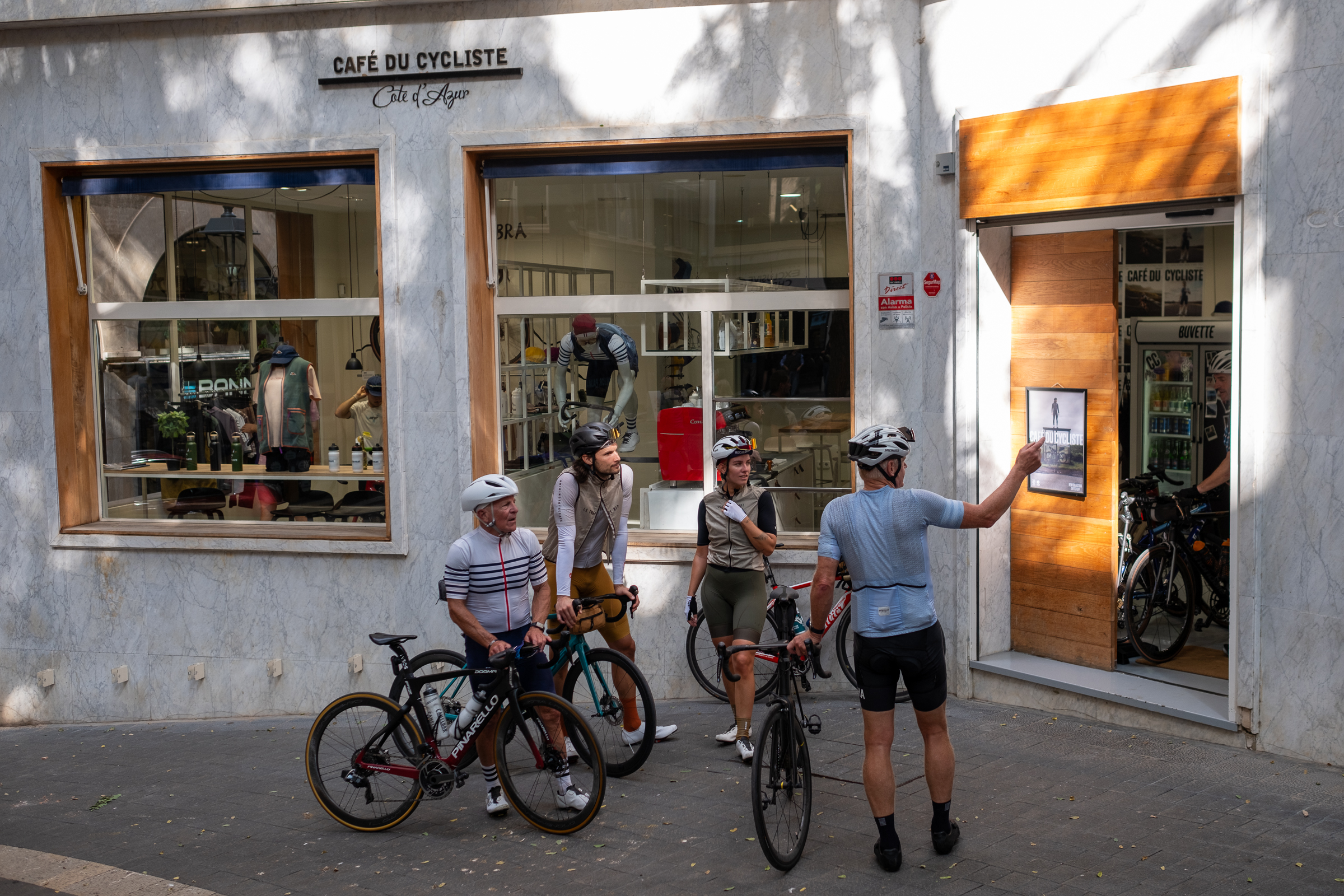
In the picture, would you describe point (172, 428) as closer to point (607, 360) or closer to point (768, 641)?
point (607, 360)

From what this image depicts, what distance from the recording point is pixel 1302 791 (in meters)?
6.07

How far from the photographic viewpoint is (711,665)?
8.45 metres

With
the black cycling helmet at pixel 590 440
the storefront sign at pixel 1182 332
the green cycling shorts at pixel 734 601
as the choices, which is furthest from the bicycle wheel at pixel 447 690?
the storefront sign at pixel 1182 332

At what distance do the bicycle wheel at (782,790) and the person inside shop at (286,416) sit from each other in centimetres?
545

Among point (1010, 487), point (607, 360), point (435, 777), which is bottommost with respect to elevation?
point (435, 777)

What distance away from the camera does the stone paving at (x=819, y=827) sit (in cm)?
525

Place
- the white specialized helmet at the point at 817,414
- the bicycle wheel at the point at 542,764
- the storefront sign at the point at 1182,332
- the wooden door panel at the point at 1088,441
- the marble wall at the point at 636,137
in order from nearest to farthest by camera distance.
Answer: the bicycle wheel at the point at 542,764
the marble wall at the point at 636,137
the wooden door panel at the point at 1088,441
the white specialized helmet at the point at 817,414
the storefront sign at the point at 1182,332

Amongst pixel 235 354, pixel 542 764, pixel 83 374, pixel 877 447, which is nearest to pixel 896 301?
pixel 877 447

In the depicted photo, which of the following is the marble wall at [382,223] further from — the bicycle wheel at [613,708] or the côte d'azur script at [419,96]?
the bicycle wheel at [613,708]

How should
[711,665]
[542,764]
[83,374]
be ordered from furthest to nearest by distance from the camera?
1. [83,374]
2. [711,665]
3. [542,764]

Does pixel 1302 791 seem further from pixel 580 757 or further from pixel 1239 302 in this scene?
pixel 580 757

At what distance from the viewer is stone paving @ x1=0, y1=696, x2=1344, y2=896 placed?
5250 millimetres

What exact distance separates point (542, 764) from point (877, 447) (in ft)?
7.42

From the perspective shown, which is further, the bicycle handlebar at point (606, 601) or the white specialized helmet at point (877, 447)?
the bicycle handlebar at point (606, 601)
